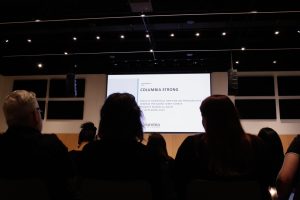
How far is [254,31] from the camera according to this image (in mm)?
6969

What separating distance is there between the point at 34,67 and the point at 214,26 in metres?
5.26

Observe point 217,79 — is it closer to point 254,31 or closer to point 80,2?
point 254,31

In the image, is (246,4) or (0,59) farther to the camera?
(0,59)

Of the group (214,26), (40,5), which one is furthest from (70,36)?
(214,26)

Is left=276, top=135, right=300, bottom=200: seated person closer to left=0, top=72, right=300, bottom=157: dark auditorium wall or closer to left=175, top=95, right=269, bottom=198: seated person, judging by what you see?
left=175, top=95, right=269, bottom=198: seated person

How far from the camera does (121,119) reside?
6.64ft

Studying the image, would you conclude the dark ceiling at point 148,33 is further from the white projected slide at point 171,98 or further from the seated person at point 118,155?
the seated person at point 118,155

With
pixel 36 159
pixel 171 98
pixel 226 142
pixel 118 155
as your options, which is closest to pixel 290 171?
pixel 226 142

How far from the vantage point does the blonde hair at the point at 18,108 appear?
2.22 m

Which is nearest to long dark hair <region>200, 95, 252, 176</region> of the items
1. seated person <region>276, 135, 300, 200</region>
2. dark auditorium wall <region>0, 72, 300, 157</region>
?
seated person <region>276, 135, 300, 200</region>

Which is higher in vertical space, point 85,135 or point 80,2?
point 80,2

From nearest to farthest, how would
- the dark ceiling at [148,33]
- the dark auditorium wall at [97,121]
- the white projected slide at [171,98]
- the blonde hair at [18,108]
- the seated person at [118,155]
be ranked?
the seated person at [118,155] → the blonde hair at [18,108] → the dark ceiling at [148,33] → the white projected slide at [171,98] → the dark auditorium wall at [97,121]

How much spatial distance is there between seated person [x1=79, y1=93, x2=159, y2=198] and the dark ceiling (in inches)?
138

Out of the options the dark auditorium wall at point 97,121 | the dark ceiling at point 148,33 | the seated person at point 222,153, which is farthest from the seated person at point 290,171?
the dark auditorium wall at point 97,121
